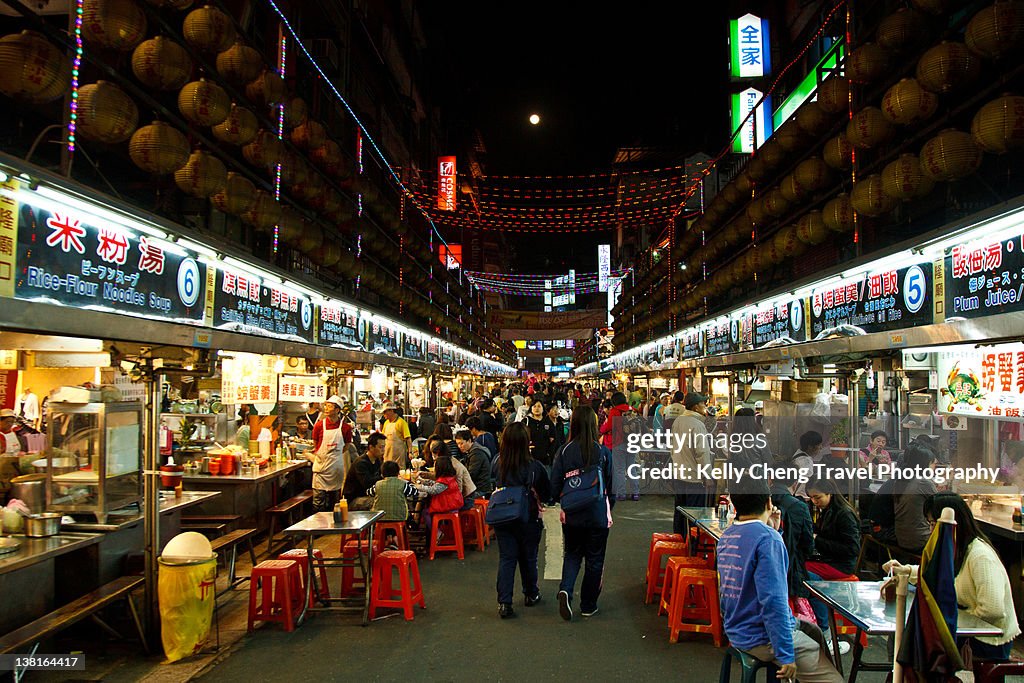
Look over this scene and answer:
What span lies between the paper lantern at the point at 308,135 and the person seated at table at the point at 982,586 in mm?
10301

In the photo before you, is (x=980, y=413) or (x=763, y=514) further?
(x=980, y=413)

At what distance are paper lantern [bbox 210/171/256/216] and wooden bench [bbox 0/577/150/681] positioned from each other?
4588mm

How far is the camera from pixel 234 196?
340 inches

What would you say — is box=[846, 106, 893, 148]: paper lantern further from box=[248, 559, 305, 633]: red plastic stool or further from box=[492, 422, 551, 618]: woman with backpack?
box=[248, 559, 305, 633]: red plastic stool

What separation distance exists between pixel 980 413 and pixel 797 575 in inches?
178

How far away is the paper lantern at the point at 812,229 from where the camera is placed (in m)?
10.4

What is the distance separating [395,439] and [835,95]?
944 centimetres

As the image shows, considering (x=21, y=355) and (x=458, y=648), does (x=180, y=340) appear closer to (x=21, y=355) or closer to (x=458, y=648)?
(x=458, y=648)

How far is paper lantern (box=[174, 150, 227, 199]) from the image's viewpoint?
24.6ft

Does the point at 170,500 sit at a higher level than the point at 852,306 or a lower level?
lower

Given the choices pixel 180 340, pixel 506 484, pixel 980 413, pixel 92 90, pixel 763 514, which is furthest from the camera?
pixel 980 413

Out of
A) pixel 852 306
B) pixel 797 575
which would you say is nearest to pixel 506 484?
pixel 797 575

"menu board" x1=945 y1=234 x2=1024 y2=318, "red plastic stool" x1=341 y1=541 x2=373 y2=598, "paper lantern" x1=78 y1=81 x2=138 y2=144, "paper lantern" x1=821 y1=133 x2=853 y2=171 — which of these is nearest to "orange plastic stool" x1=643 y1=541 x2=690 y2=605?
"red plastic stool" x1=341 y1=541 x2=373 y2=598

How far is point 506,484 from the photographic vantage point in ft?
24.0
